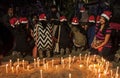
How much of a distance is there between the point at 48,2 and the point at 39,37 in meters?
5.44

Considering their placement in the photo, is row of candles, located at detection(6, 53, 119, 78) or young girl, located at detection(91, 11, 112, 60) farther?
young girl, located at detection(91, 11, 112, 60)

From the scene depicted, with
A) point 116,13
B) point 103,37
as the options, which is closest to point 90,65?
point 103,37

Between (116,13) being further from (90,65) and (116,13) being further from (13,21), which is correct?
(90,65)

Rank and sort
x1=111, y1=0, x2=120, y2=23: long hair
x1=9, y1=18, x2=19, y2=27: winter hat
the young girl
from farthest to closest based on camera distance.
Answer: x1=111, y1=0, x2=120, y2=23: long hair, x1=9, y1=18, x2=19, y2=27: winter hat, the young girl

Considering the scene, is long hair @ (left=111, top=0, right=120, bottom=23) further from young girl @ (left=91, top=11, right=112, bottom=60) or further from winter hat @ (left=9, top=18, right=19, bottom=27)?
winter hat @ (left=9, top=18, right=19, bottom=27)

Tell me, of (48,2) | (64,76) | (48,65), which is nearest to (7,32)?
(64,76)

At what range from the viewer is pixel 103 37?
7.95 meters

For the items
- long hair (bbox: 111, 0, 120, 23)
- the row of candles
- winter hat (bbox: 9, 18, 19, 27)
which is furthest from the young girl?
winter hat (bbox: 9, 18, 19, 27)

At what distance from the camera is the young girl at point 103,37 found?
25.3ft

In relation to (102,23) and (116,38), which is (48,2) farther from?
(102,23)

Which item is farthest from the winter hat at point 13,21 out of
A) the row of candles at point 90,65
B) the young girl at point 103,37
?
the row of candles at point 90,65

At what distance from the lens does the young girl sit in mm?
7719

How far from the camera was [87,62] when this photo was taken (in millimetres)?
6266

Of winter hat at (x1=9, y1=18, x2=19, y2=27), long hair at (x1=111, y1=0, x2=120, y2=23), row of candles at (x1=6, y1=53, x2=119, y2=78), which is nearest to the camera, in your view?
row of candles at (x1=6, y1=53, x2=119, y2=78)
